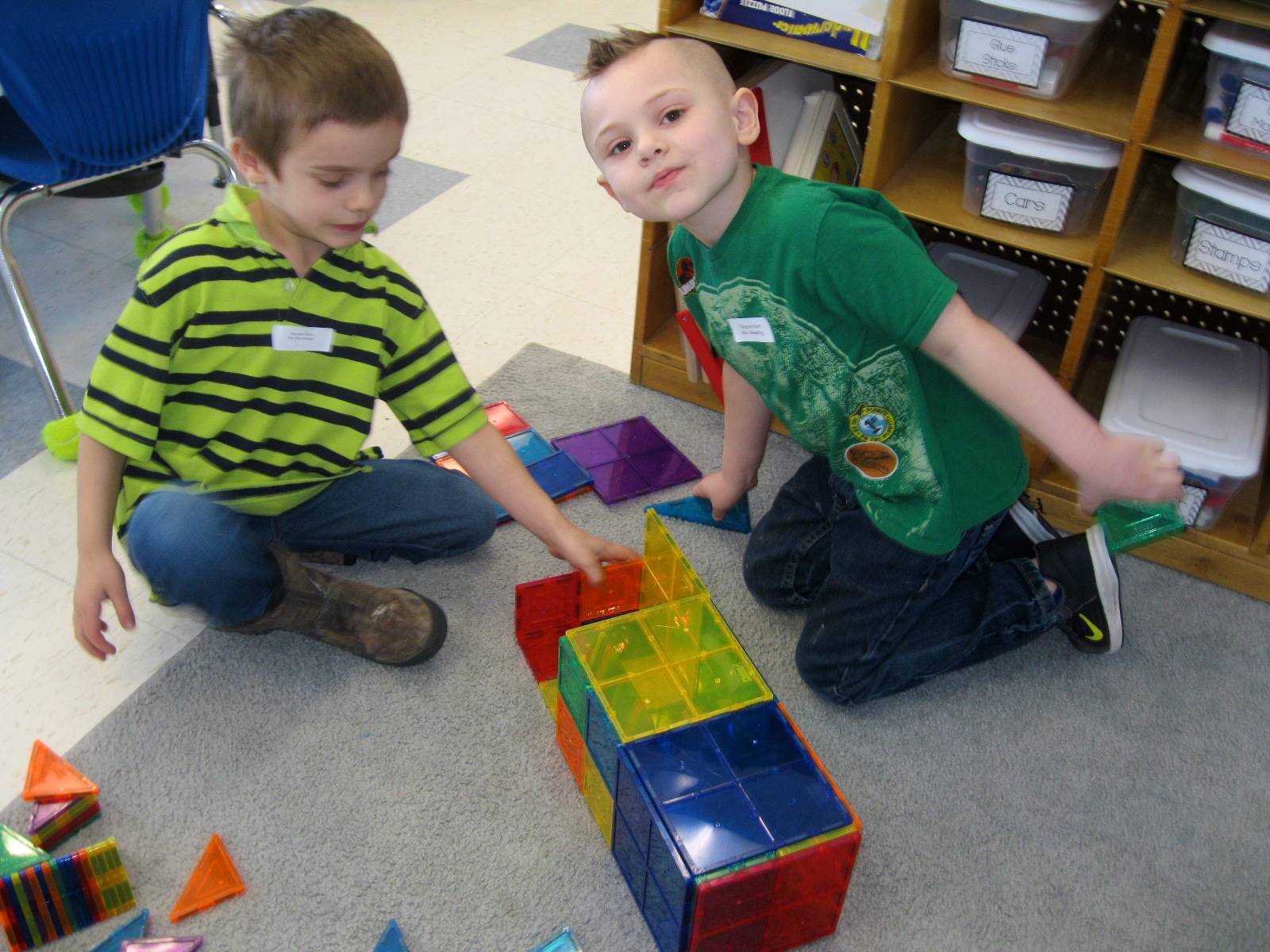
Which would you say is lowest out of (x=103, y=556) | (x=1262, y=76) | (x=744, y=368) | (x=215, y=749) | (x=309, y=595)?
(x=215, y=749)

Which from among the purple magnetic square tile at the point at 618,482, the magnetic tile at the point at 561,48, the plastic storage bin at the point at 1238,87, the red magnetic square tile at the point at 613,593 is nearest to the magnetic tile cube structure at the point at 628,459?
the purple magnetic square tile at the point at 618,482

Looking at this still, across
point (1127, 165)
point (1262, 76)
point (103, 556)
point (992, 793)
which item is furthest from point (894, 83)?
point (103, 556)

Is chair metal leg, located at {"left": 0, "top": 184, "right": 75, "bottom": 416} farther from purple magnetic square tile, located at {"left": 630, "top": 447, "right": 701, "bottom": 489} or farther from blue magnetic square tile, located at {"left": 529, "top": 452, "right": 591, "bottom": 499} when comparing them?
purple magnetic square tile, located at {"left": 630, "top": 447, "right": 701, "bottom": 489}

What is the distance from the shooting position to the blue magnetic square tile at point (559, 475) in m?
1.51

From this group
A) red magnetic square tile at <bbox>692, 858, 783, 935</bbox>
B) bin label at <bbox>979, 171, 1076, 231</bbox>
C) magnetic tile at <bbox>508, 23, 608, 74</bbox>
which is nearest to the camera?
red magnetic square tile at <bbox>692, 858, 783, 935</bbox>

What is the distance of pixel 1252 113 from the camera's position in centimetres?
122

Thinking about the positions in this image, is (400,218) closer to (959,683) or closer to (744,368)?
(744,368)

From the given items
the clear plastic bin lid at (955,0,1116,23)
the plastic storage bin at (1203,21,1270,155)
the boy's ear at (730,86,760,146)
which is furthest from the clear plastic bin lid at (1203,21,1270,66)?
the boy's ear at (730,86,760,146)

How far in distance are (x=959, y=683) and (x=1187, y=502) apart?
39 cm

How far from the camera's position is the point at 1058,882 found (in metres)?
1.14

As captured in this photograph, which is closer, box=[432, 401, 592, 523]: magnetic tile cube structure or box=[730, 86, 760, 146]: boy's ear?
box=[730, 86, 760, 146]: boy's ear

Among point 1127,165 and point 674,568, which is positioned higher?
point 1127,165

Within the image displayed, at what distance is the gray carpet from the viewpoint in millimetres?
1078

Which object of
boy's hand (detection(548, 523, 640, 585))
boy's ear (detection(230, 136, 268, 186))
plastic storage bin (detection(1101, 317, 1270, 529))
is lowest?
boy's hand (detection(548, 523, 640, 585))
